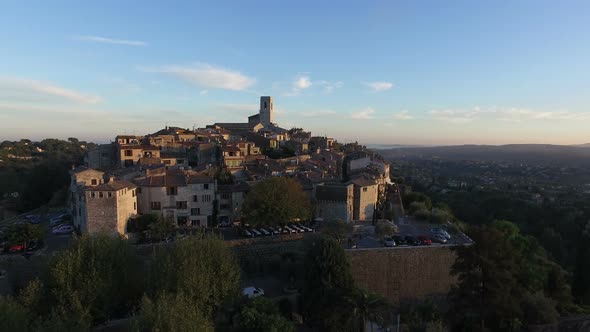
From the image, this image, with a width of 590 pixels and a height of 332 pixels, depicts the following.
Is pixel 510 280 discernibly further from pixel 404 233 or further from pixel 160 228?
pixel 160 228

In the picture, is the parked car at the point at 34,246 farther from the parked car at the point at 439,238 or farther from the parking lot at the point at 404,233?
the parked car at the point at 439,238

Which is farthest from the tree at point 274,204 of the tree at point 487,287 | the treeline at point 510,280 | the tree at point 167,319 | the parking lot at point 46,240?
the tree at point 167,319

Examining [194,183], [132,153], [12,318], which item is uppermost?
[132,153]

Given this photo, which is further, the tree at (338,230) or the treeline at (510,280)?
the tree at (338,230)

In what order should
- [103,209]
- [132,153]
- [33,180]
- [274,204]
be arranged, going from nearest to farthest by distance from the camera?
[103,209], [274,204], [132,153], [33,180]

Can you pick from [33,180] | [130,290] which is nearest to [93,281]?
[130,290]

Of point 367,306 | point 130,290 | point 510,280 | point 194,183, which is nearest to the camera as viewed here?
point 367,306

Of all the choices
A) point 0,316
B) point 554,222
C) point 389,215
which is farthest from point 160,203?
point 554,222
